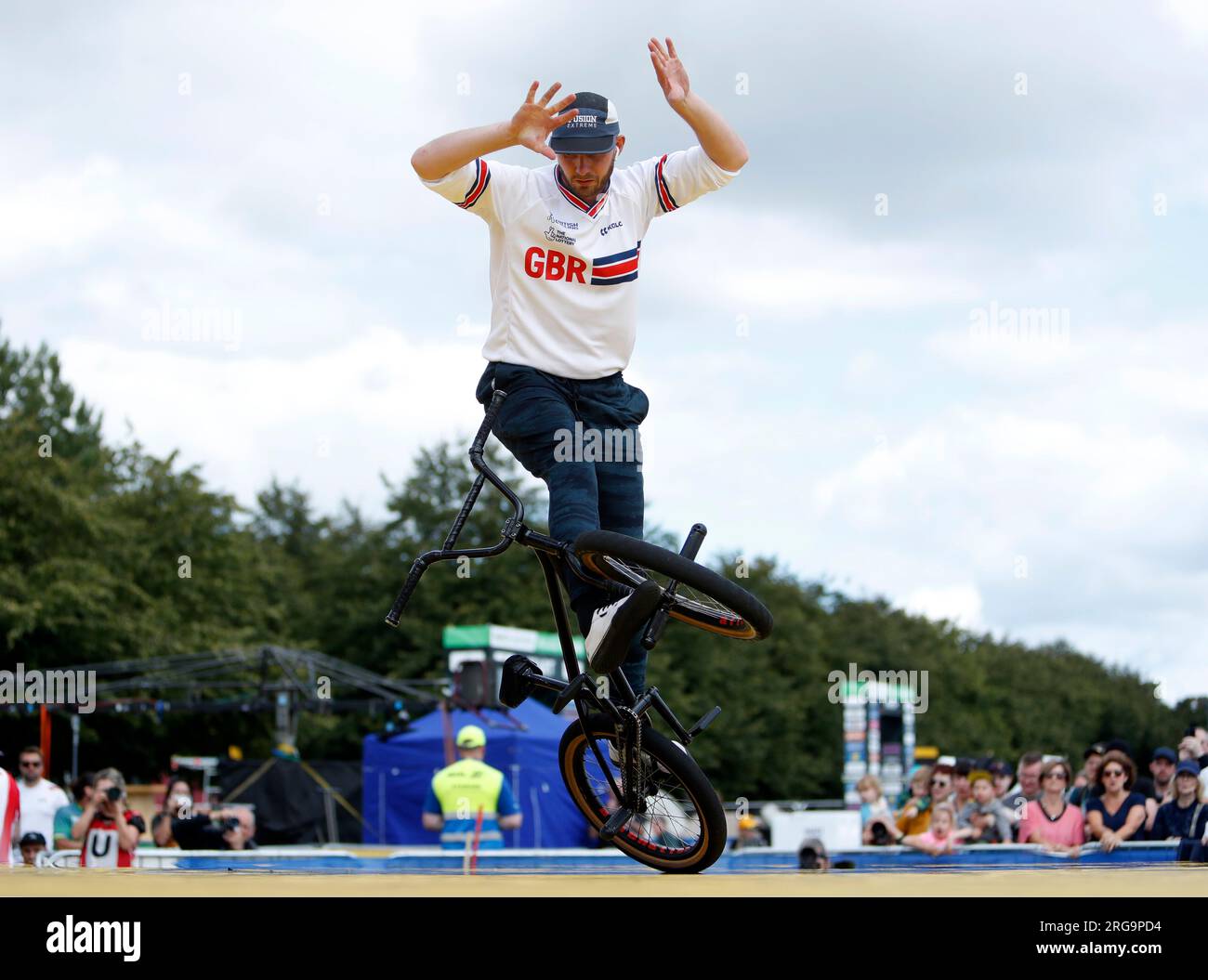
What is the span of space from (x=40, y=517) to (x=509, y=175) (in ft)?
130

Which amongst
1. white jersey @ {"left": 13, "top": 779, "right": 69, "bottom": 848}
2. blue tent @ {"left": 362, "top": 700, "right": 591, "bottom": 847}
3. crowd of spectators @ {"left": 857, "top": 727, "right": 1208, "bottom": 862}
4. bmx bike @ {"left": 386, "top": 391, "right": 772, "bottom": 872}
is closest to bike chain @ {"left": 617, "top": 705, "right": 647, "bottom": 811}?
bmx bike @ {"left": 386, "top": 391, "right": 772, "bottom": 872}

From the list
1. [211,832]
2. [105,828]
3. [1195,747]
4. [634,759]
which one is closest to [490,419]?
[634,759]

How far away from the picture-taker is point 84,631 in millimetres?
41688

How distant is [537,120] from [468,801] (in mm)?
7034

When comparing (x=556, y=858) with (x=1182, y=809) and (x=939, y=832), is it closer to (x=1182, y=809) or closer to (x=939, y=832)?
(x=939, y=832)

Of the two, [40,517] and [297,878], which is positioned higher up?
[40,517]

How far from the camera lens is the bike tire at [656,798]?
5.46 meters

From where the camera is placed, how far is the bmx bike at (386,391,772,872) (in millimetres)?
5039

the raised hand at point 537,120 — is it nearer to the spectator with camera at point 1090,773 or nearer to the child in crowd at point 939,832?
the child in crowd at point 939,832
